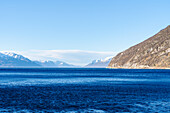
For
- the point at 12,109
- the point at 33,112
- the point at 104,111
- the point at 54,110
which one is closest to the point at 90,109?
the point at 104,111

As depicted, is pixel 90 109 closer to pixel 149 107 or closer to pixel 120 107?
pixel 120 107

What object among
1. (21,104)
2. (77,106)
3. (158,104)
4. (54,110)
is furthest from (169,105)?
(21,104)

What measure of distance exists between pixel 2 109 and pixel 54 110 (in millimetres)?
9154

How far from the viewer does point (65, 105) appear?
51062 mm

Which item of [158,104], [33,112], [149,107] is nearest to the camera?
[33,112]

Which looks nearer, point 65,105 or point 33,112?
point 33,112

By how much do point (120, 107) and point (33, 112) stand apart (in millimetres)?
15383

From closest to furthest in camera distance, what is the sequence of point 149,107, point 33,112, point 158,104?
1. point 33,112
2. point 149,107
3. point 158,104

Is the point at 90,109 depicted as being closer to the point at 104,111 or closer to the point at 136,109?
the point at 104,111

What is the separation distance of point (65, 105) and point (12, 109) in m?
9.81

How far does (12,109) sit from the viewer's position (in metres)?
46.9

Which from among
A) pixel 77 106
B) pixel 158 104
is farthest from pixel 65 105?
pixel 158 104

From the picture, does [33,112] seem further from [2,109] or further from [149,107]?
[149,107]

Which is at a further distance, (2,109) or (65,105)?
(65,105)
